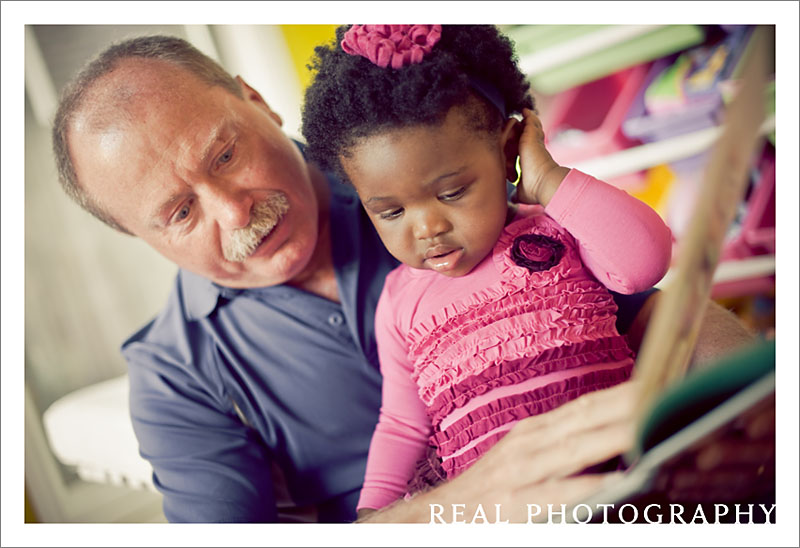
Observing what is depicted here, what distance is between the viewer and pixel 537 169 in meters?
0.72

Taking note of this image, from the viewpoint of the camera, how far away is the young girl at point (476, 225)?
2.22ft

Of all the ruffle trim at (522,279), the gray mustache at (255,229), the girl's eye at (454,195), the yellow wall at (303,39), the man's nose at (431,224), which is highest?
the yellow wall at (303,39)

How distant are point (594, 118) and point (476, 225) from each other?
84cm

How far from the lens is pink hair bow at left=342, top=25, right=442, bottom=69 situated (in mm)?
666

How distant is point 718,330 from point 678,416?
0.26 meters

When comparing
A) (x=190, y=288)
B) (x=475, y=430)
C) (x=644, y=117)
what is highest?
(x=644, y=117)

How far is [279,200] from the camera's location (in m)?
0.88

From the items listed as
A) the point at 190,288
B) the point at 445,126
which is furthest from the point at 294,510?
the point at 445,126

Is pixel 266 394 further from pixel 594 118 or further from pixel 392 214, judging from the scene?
pixel 594 118

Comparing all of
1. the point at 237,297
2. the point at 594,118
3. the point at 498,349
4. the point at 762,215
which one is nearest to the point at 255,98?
the point at 237,297

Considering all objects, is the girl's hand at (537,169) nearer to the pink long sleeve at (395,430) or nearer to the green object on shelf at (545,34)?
the pink long sleeve at (395,430)

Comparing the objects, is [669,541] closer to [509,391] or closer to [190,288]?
[509,391]

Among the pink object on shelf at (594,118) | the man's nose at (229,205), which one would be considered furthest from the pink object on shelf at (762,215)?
the man's nose at (229,205)

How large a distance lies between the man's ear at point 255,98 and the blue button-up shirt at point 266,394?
0.16m
